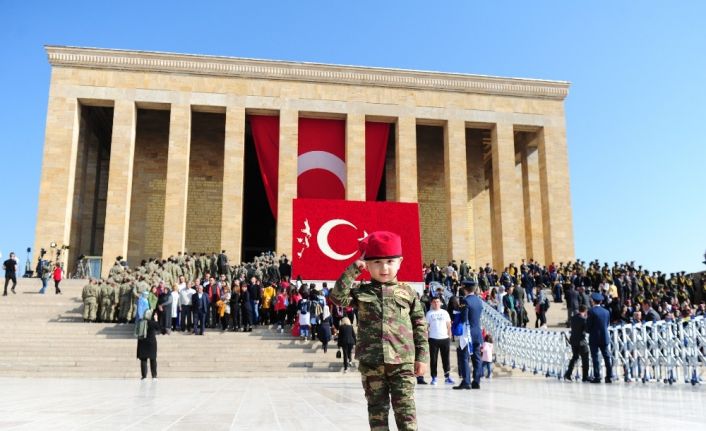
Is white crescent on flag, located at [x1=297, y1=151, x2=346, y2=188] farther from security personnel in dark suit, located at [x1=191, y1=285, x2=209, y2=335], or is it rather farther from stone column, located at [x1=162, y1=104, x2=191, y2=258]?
security personnel in dark suit, located at [x1=191, y1=285, x2=209, y2=335]

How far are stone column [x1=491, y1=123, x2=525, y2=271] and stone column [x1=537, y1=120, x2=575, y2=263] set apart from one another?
146cm

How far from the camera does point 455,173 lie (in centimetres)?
2930

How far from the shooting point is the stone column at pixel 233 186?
26.9 metres

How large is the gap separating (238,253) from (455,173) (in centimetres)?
1139

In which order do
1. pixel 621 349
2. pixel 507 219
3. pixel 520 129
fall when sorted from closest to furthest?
1. pixel 621 349
2. pixel 507 219
3. pixel 520 129

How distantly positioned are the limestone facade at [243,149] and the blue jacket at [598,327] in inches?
708

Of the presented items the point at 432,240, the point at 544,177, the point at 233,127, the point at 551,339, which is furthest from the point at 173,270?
the point at 544,177

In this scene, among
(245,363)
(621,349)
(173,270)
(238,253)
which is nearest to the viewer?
(621,349)

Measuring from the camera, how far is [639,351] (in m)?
10.6

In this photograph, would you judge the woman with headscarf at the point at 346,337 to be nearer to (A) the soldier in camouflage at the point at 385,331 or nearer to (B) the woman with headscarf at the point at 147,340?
(B) the woman with headscarf at the point at 147,340

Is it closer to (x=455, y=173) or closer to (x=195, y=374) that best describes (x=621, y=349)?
(x=195, y=374)

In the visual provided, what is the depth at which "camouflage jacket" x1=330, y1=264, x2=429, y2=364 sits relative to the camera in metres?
3.52

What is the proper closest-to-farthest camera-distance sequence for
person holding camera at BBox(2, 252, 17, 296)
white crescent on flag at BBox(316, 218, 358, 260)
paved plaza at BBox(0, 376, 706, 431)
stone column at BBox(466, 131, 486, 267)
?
paved plaza at BBox(0, 376, 706, 431), white crescent on flag at BBox(316, 218, 358, 260), person holding camera at BBox(2, 252, 17, 296), stone column at BBox(466, 131, 486, 267)

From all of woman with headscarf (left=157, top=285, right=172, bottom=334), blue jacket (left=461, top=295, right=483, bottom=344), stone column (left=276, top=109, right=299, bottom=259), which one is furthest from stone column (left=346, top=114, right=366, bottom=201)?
blue jacket (left=461, top=295, right=483, bottom=344)
